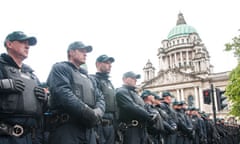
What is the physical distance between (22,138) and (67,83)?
2.84 ft

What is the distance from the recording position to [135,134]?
565 cm

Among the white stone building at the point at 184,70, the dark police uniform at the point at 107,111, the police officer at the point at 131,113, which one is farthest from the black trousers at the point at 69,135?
the white stone building at the point at 184,70

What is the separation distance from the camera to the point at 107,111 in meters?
5.13

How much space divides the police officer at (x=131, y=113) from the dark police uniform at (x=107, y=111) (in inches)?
8.2

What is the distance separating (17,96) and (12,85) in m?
0.14

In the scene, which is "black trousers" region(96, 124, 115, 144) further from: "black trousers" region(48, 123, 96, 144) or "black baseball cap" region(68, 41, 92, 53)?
"black baseball cap" region(68, 41, 92, 53)

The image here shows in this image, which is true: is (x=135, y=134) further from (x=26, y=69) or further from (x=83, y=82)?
(x=26, y=69)

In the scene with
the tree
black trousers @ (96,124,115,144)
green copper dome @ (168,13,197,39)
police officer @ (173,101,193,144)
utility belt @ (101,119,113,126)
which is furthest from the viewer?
green copper dome @ (168,13,197,39)

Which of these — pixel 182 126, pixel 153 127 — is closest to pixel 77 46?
pixel 153 127

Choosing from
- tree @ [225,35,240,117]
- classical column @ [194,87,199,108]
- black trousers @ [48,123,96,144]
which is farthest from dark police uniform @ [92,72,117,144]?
classical column @ [194,87,199,108]

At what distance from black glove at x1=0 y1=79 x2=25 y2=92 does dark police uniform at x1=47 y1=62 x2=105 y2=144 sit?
21.3 inches

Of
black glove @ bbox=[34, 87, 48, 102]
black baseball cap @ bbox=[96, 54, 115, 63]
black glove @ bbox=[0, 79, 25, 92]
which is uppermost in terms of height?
black baseball cap @ bbox=[96, 54, 115, 63]

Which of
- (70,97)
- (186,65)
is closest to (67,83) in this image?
(70,97)

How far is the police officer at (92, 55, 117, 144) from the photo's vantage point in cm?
499
